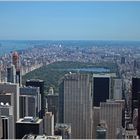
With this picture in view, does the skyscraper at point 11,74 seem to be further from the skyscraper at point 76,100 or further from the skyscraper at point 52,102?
the skyscraper at point 76,100

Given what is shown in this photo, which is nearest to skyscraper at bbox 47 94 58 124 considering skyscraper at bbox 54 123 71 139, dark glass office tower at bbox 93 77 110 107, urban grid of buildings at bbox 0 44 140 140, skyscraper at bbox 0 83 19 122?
urban grid of buildings at bbox 0 44 140 140

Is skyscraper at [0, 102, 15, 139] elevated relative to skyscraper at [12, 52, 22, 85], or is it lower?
lower

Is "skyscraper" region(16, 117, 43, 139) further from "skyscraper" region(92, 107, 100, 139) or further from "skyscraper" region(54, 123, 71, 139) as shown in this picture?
"skyscraper" region(92, 107, 100, 139)

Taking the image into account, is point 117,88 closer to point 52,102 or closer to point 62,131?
point 52,102

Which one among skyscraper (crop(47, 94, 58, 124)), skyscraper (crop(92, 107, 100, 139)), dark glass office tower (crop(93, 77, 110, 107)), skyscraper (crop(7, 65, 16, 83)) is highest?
skyscraper (crop(7, 65, 16, 83))

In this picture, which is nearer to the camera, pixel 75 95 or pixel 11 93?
pixel 11 93

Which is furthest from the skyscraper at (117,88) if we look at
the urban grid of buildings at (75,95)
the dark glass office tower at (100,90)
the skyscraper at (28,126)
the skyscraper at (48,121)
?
the skyscraper at (28,126)

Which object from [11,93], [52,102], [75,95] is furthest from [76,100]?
[11,93]
